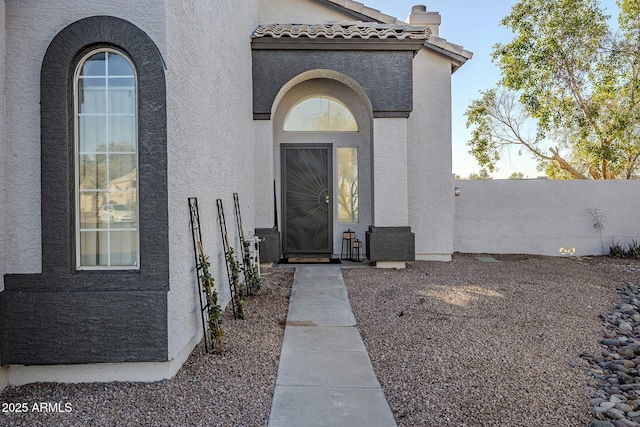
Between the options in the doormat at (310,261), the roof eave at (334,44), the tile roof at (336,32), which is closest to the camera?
the tile roof at (336,32)

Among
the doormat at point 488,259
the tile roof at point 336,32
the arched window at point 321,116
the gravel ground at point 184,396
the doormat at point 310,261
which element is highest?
the tile roof at point 336,32

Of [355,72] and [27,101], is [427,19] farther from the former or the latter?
[27,101]

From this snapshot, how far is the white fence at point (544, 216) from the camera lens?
11852 mm

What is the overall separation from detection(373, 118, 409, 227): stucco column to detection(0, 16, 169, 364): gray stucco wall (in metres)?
5.86

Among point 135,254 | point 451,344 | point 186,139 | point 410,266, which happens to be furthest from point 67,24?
point 410,266

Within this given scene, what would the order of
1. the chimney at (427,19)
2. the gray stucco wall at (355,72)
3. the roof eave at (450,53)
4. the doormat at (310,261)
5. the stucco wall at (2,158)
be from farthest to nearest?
the chimney at (427,19)
the roof eave at (450,53)
the doormat at (310,261)
the gray stucco wall at (355,72)
the stucco wall at (2,158)

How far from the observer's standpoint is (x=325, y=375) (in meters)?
3.87

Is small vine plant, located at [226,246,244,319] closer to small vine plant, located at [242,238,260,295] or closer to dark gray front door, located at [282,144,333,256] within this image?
small vine plant, located at [242,238,260,295]

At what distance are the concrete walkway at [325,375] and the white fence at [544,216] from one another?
23.0ft

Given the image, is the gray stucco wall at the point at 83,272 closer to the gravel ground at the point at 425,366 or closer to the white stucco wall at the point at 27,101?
the white stucco wall at the point at 27,101

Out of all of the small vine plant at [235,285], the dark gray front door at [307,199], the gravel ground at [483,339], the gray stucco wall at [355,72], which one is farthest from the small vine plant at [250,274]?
the gray stucco wall at [355,72]

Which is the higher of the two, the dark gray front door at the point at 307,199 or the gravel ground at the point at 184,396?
the dark gray front door at the point at 307,199

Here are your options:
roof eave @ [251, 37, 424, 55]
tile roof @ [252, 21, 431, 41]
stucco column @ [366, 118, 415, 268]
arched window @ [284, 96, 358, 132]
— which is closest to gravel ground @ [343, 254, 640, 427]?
stucco column @ [366, 118, 415, 268]

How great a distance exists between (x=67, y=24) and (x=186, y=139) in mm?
1356
